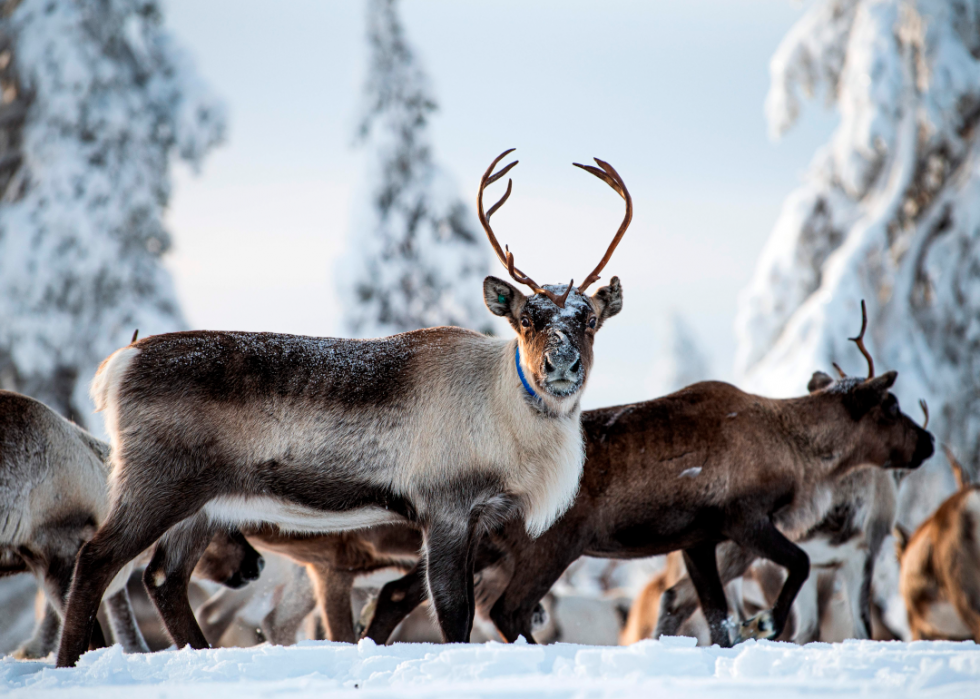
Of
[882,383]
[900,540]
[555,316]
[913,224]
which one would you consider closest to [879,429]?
[882,383]

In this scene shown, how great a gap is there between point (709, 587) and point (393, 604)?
199 centimetres

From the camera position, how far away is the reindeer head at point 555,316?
450 cm

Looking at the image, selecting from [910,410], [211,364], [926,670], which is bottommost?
[910,410]

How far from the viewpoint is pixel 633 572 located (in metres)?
21.0

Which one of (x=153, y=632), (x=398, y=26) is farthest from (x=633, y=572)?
(x=153, y=632)

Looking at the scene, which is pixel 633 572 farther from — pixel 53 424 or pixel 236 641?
pixel 53 424

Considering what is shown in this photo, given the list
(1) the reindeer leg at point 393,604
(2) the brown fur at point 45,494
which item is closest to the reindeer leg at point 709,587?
(1) the reindeer leg at point 393,604

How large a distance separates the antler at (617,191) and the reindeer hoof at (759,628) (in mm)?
2313

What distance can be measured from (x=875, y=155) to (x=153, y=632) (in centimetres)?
1219

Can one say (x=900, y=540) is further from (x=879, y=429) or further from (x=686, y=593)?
(x=686, y=593)

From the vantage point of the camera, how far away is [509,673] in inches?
133

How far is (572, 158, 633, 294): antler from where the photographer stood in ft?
16.8

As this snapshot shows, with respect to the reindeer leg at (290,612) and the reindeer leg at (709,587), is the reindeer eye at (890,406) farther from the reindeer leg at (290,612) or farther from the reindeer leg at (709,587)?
the reindeer leg at (290,612)

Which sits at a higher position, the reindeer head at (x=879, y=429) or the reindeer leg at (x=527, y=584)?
the reindeer head at (x=879, y=429)
